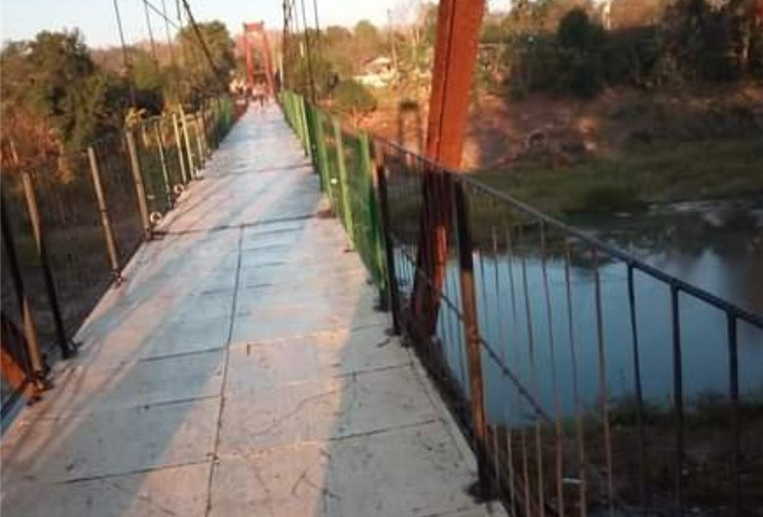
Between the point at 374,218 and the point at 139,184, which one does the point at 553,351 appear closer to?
the point at 374,218

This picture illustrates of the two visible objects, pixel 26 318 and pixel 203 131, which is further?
pixel 203 131

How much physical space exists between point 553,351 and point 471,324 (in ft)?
1.35

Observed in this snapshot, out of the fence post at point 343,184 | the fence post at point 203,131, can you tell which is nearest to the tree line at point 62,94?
the fence post at point 203,131

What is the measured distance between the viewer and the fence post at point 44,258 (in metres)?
4.40

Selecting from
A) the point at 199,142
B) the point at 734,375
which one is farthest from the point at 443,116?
the point at 199,142

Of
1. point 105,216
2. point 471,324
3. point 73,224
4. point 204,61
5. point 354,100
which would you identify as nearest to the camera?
point 471,324

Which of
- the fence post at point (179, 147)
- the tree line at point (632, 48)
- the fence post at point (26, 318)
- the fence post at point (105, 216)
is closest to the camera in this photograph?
the fence post at point (26, 318)

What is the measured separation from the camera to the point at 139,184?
25.9 feet

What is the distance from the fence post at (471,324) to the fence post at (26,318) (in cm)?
220

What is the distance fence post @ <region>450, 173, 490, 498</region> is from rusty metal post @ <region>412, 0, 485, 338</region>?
2.80ft

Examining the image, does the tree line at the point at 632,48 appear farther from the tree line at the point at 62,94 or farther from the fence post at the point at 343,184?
the fence post at the point at 343,184

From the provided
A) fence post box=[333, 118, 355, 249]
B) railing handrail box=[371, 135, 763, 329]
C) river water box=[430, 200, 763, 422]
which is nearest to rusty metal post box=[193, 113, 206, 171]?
river water box=[430, 200, 763, 422]

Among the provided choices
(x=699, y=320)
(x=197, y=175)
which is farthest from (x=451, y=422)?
(x=197, y=175)

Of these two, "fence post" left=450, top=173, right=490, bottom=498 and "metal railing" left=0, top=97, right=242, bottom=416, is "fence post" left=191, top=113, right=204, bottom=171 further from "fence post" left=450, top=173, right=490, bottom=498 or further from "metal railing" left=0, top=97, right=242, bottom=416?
"fence post" left=450, top=173, right=490, bottom=498
